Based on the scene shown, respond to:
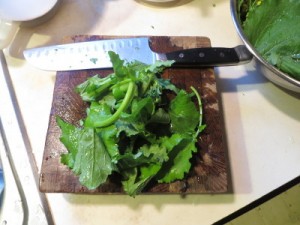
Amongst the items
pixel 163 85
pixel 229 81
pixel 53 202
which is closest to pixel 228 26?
pixel 229 81

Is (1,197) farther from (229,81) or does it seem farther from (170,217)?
(229,81)

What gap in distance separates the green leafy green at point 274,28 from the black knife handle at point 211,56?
3 cm

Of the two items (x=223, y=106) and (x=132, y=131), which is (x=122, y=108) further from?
(x=223, y=106)

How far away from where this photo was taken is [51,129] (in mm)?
603

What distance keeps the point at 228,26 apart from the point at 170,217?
0.43 meters

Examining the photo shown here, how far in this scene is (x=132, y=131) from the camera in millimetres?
533

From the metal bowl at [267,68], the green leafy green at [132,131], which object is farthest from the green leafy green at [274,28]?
the green leafy green at [132,131]

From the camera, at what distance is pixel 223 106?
0.68m

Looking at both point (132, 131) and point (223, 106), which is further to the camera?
point (223, 106)

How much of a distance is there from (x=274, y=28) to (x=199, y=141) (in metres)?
0.26

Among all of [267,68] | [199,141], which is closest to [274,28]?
[267,68]

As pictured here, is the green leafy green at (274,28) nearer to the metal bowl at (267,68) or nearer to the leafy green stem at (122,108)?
the metal bowl at (267,68)

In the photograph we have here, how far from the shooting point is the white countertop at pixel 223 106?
0.58m

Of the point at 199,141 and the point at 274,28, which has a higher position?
the point at 274,28
